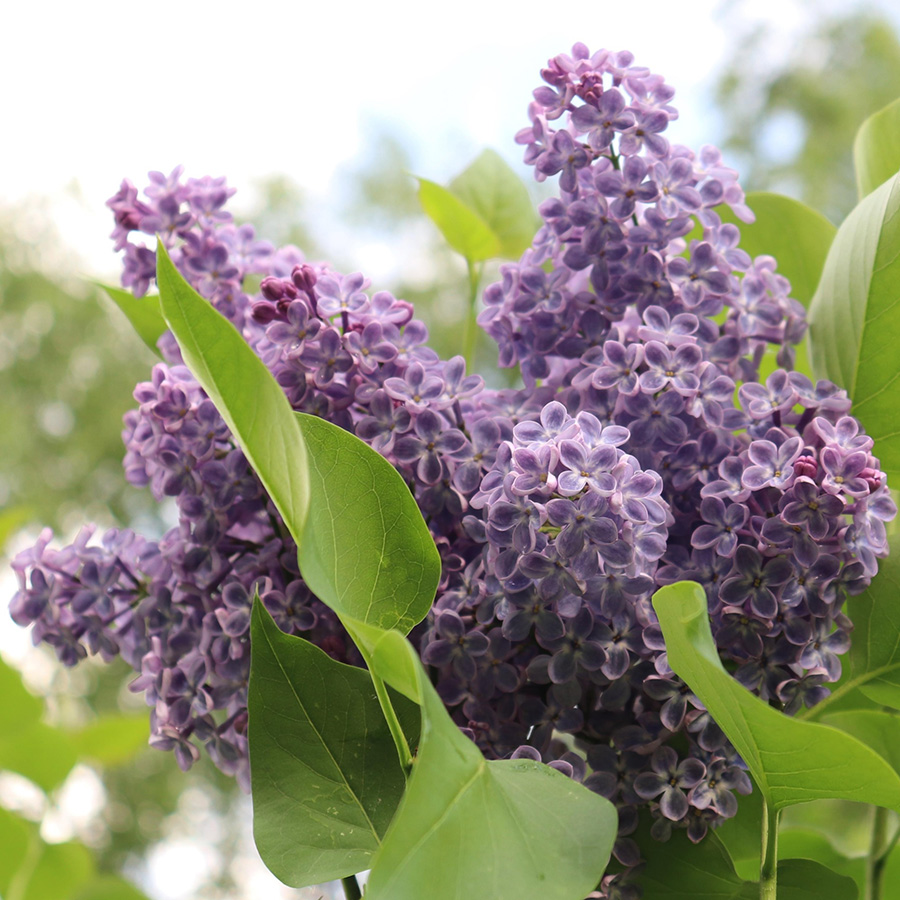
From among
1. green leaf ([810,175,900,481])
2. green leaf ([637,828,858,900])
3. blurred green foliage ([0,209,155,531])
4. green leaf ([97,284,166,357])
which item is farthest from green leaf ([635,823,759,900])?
blurred green foliage ([0,209,155,531])

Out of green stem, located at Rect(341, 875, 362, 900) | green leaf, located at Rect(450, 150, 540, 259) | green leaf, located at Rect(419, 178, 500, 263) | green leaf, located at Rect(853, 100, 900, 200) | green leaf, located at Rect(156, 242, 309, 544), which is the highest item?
green leaf, located at Rect(853, 100, 900, 200)

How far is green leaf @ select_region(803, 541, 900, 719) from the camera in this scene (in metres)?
0.26

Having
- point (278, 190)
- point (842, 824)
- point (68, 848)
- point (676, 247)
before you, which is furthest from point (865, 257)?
point (278, 190)

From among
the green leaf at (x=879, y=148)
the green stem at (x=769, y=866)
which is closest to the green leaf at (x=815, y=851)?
the green stem at (x=769, y=866)

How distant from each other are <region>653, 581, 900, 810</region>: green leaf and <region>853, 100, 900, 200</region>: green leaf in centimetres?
22

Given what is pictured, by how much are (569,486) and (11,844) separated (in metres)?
0.26

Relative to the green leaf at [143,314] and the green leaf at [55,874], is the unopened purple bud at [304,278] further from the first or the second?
the green leaf at [55,874]

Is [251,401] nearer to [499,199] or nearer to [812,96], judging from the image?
[499,199]

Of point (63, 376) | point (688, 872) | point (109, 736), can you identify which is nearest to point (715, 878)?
point (688, 872)

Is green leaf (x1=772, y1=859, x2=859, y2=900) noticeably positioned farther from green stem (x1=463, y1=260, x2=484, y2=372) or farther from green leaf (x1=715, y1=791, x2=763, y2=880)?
green stem (x1=463, y1=260, x2=484, y2=372)

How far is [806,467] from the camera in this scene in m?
0.24

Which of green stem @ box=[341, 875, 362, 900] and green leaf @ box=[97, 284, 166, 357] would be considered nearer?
green stem @ box=[341, 875, 362, 900]

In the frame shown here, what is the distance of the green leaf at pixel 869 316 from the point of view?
0.28 m

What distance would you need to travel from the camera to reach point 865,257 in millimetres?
285
